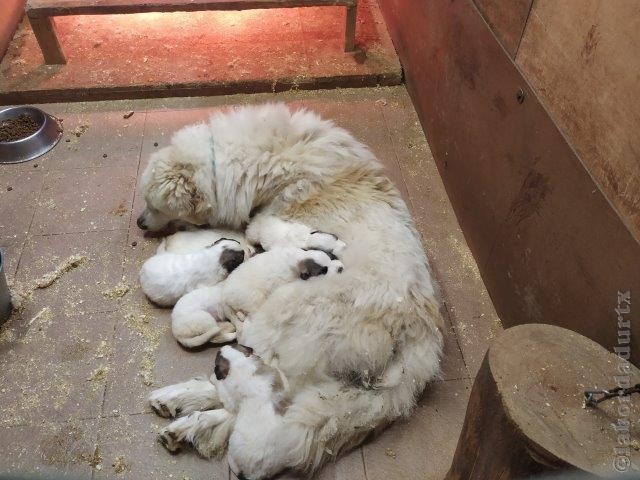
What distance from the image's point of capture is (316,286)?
8.89ft

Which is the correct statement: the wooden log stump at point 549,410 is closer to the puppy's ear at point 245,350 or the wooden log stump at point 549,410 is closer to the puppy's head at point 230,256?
the puppy's ear at point 245,350

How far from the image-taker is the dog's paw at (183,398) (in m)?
2.66

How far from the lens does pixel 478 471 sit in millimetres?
1981

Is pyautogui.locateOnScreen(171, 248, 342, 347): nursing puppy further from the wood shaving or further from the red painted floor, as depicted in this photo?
the red painted floor

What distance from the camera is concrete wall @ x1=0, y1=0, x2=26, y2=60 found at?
189 inches

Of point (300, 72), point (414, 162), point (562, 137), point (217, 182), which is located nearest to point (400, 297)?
point (562, 137)

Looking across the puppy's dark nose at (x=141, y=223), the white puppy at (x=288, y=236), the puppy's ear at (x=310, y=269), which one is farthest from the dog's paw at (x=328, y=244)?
the puppy's dark nose at (x=141, y=223)

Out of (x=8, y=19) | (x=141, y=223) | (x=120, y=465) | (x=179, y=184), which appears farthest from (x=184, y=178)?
(x=8, y=19)

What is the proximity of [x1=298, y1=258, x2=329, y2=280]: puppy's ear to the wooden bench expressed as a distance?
2.68 metres

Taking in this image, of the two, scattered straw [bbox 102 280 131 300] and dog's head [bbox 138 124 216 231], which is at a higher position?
dog's head [bbox 138 124 216 231]

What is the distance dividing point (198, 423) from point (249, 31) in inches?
154

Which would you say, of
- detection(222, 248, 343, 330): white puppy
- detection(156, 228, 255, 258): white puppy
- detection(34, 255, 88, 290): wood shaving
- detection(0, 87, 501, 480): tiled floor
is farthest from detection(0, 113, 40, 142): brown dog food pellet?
detection(222, 248, 343, 330): white puppy

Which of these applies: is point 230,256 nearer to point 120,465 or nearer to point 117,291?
point 117,291

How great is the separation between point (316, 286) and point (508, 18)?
1804mm
